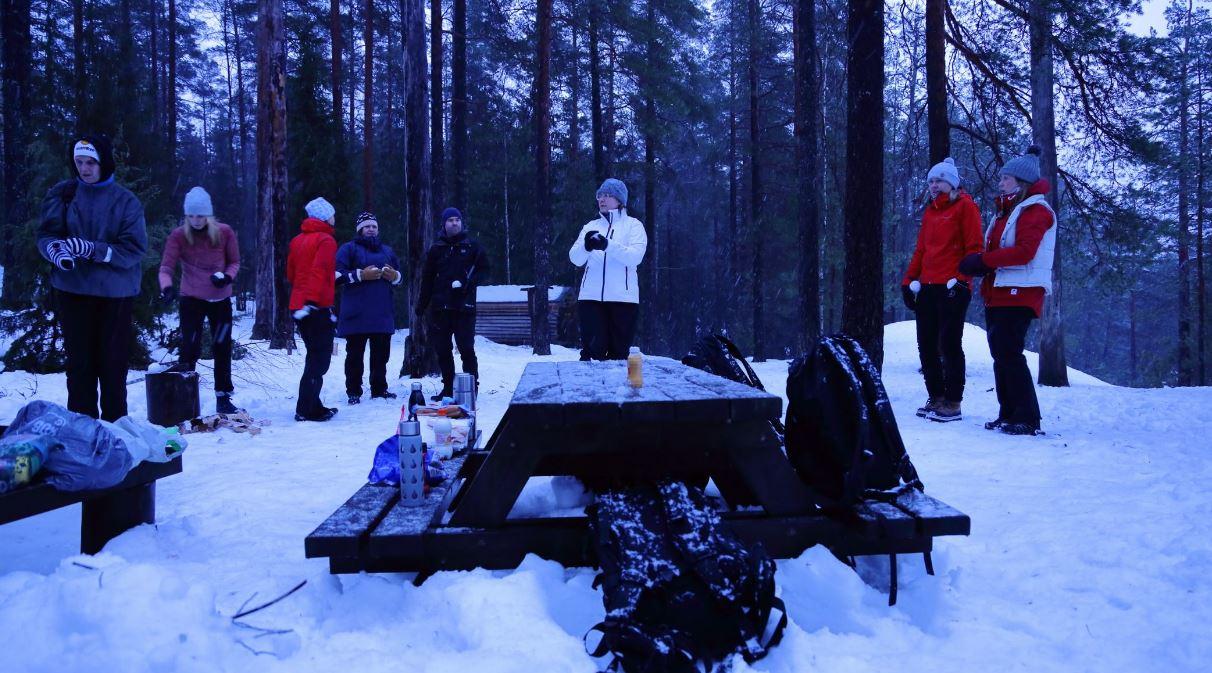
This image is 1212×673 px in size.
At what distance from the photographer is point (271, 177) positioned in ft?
42.1

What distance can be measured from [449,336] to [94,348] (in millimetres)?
3327

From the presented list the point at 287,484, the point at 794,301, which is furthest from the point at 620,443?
the point at 794,301

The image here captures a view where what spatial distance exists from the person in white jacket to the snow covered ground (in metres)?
2.73

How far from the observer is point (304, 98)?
22.2m

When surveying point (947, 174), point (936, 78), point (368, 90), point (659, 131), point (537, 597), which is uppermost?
point (368, 90)

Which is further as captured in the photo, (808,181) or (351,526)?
(808,181)

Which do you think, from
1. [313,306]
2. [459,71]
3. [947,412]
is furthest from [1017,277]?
Answer: [459,71]

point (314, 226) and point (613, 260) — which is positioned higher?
point (314, 226)

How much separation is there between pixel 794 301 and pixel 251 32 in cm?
2484

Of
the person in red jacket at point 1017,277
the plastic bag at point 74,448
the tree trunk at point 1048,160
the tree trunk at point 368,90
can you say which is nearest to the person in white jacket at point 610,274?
the person in red jacket at point 1017,277

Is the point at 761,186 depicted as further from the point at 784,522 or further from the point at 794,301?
the point at 784,522

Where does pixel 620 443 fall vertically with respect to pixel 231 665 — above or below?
above

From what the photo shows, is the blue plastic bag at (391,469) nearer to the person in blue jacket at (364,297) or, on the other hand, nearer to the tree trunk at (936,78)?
the person in blue jacket at (364,297)

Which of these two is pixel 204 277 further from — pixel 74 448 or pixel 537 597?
pixel 537 597
